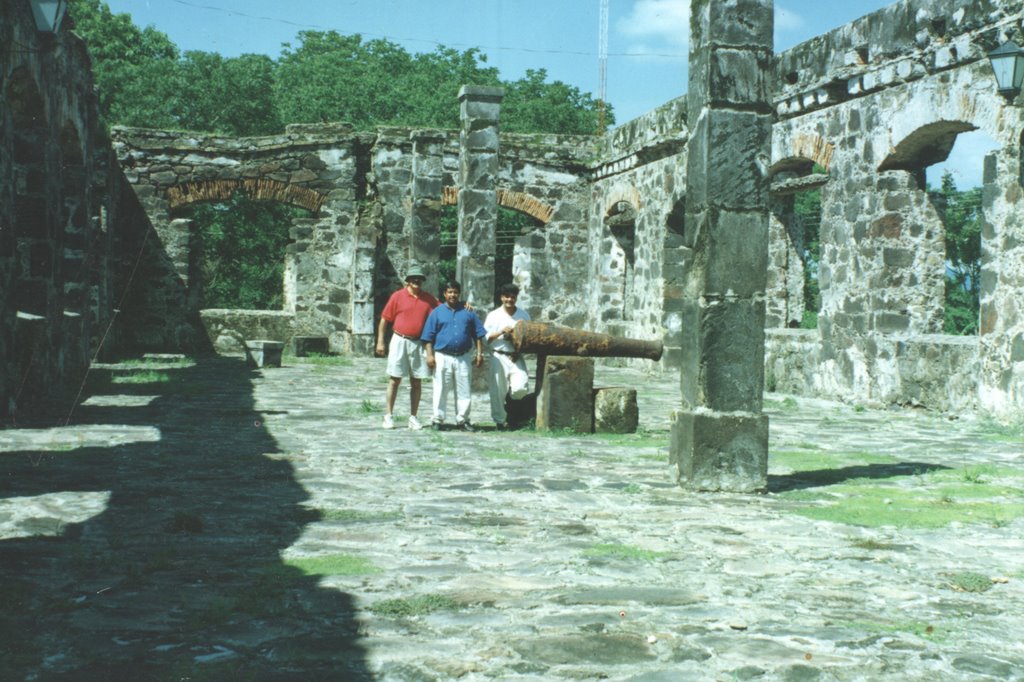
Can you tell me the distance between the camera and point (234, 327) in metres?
20.1

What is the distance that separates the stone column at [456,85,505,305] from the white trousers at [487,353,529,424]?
205 centimetres

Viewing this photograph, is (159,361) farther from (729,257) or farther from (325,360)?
(729,257)

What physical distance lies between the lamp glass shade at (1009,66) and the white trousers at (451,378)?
523 centimetres

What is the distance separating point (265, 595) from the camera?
4.24 meters

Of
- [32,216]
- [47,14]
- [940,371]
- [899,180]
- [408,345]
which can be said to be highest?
[47,14]

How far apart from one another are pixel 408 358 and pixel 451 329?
0.53m

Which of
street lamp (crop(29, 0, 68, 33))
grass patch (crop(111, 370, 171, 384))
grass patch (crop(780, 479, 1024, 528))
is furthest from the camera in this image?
grass patch (crop(111, 370, 171, 384))

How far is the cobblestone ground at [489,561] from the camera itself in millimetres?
3604

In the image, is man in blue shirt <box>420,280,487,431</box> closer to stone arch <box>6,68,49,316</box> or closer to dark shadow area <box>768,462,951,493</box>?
dark shadow area <box>768,462,951,493</box>

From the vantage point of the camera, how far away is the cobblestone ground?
3604 millimetres

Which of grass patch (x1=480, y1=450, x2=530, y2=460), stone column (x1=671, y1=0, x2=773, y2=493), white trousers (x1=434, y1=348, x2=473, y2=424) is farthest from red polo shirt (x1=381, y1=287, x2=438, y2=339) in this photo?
stone column (x1=671, y1=0, x2=773, y2=493)

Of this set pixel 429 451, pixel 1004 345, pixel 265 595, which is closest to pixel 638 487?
pixel 429 451

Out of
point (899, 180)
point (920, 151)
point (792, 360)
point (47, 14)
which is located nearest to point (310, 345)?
point (792, 360)

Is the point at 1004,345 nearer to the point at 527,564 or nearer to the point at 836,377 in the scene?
the point at 836,377
